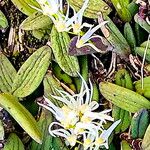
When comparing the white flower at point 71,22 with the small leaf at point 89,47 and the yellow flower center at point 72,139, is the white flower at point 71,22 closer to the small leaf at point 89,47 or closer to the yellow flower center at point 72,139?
the small leaf at point 89,47

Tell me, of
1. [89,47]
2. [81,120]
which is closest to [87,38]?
[89,47]

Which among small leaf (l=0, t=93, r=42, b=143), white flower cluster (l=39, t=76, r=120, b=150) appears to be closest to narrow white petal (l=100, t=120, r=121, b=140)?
white flower cluster (l=39, t=76, r=120, b=150)

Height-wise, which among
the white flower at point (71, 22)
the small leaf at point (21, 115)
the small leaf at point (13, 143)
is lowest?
the small leaf at point (13, 143)

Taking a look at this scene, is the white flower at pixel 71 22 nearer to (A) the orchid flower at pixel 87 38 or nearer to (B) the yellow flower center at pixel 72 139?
(A) the orchid flower at pixel 87 38

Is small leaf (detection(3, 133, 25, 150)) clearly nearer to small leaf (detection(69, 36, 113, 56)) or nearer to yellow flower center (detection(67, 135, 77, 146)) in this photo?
yellow flower center (detection(67, 135, 77, 146))

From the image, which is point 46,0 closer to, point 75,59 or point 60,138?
point 75,59

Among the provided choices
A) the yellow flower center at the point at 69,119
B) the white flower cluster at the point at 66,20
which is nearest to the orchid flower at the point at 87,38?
the white flower cluster at the point at 66,20

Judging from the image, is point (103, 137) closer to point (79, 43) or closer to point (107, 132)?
point (107, 132)

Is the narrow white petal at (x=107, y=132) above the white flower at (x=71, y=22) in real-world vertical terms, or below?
below
